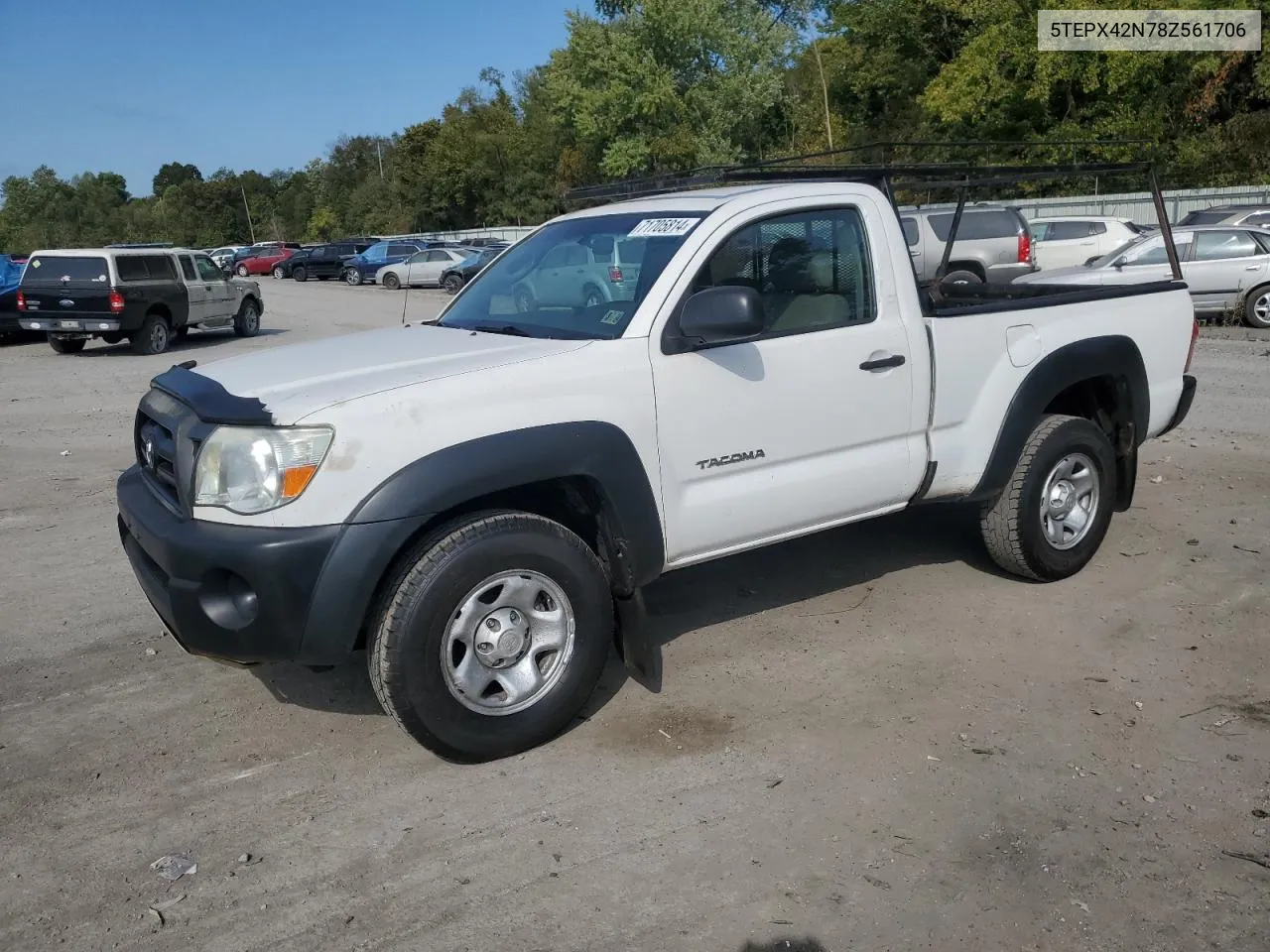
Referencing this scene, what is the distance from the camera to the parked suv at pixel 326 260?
4712cm

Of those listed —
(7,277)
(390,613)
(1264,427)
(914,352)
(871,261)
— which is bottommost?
(1264,427)

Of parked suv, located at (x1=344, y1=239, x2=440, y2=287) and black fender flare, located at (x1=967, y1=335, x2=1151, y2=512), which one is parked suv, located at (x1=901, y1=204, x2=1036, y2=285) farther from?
parked suv, located at (x1=344, y1=239, x2=440, y2=287)

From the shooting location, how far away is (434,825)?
3639 mm

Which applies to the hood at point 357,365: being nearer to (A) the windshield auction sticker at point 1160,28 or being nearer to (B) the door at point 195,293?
(B) the door at point 195,293

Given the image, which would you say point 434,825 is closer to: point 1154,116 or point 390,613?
point 390,613

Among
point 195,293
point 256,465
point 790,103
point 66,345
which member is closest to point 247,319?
point 195,293

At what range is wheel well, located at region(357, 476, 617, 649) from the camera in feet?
12.5

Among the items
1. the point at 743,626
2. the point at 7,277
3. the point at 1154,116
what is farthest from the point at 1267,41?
the point at 743,626

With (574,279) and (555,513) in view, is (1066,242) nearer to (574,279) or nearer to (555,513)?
(574,279)

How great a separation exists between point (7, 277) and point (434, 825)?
68.5ft

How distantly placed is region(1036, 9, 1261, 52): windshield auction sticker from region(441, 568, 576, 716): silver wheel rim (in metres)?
36.2

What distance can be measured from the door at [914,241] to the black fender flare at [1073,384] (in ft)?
2.47

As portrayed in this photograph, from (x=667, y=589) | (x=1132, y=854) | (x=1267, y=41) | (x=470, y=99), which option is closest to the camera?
(x=1132, y=854)

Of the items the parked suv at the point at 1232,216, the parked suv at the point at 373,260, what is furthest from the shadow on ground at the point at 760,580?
the parked suv at the point at 373,260
